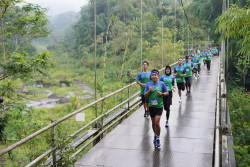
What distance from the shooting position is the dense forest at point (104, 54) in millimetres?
8469

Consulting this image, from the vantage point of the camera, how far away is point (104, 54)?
1667cm

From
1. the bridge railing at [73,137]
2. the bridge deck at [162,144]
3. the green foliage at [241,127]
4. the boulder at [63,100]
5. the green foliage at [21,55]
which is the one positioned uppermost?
the green foliage at [21,55]

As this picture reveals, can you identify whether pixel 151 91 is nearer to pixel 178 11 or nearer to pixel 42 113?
pixel 42 113

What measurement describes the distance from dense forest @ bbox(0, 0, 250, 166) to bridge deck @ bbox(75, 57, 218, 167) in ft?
3.20

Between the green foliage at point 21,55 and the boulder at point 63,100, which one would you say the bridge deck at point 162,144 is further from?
the boulder at point 63,100

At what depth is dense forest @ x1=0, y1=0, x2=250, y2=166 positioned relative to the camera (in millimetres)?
8469

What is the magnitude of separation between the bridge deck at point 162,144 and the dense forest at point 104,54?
3.20 ft

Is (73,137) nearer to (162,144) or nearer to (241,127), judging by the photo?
(162,144)

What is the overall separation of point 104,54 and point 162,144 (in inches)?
447

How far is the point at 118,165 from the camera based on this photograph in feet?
15.8

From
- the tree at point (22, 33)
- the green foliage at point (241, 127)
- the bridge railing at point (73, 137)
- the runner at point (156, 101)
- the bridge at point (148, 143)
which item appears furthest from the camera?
the tree at point (22, 33)

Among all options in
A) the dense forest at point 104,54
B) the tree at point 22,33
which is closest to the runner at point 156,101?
the dense forest at point 104,54

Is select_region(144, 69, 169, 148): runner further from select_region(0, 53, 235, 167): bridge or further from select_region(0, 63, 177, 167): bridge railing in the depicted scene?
select_region(0, 63, 177, 167): bridge railing

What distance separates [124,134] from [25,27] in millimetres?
6230
